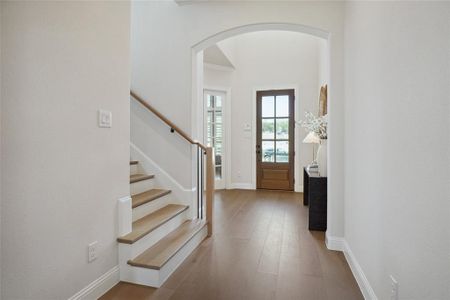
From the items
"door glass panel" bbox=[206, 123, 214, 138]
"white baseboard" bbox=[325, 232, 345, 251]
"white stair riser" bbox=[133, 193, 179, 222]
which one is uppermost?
"door glass panel" bbox=[206, 123, 214, 138]

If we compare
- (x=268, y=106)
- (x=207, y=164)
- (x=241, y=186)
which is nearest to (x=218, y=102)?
(x=268, y=106)

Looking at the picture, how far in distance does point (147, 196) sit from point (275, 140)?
3.81m

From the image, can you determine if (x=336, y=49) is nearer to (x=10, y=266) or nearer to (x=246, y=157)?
(x=10, y=266)

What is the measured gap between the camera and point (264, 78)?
5953mm

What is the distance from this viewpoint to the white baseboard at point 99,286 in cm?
169

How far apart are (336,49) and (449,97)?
6.64 ft

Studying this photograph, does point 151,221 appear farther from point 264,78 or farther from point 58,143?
point 264,78

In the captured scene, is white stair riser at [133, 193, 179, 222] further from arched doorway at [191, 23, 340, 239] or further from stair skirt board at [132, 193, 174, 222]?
arched doorway at [191, 23, 340, 239]

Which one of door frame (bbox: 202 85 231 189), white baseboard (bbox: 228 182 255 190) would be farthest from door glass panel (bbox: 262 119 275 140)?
white baseboard (bbox: 228 182 255 190)

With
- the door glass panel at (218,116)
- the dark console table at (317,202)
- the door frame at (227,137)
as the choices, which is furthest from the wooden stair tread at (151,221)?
the door glass panel at (218,116)

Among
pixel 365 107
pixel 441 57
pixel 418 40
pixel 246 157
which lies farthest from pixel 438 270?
pixel 246 157

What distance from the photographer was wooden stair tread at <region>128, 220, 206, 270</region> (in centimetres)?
200

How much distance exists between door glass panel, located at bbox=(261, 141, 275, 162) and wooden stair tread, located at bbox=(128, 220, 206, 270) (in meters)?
3.35

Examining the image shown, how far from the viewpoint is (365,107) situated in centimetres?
191
